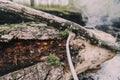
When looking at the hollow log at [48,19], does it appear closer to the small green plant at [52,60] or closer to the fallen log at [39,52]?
the fallen log at [39,52]

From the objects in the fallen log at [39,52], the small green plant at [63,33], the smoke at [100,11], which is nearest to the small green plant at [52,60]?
the fallen log at [39,52]

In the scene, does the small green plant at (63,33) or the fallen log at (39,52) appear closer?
the fallen log at (39,52)

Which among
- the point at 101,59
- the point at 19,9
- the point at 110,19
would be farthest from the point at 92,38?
the point at 110,19

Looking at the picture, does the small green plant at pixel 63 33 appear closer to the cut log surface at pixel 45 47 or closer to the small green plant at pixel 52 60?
the cut log surface at pixel 45 47

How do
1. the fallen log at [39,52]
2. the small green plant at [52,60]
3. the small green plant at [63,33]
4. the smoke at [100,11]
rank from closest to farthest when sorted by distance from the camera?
the fallen log at [39,52]
the small green plant at [52,60]
the small green plant at [63,33]
the smoke at [100,11]

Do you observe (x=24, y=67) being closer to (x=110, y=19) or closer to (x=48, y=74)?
(x=48, y=74)

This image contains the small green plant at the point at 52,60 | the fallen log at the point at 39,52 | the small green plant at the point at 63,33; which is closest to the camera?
the fallen log at the point at 39,52

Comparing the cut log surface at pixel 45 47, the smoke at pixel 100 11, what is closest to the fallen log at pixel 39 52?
the cut log surface at pixel 45 47

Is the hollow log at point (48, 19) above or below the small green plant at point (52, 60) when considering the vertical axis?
above
